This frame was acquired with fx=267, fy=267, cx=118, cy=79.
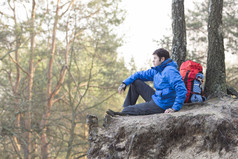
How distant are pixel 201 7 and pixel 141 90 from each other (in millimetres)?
9171

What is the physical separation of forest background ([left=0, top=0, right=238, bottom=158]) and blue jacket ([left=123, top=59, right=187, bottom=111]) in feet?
20.8

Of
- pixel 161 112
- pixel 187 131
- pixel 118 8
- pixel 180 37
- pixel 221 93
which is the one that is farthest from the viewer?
pixel 118 8

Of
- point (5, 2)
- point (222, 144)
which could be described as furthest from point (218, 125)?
point (5, 2)

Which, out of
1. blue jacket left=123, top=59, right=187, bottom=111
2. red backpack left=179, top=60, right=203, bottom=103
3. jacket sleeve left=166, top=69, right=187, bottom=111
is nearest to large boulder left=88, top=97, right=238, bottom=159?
jacket sleeve left=166, top=69, right=187, bottom=111

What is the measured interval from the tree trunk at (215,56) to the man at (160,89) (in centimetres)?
142

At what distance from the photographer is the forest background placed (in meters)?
10.7

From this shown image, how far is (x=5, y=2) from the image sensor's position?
38.2 ft

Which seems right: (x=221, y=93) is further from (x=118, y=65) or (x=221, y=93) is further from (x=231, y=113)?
(x=118, y=65)

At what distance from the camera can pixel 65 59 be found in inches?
543

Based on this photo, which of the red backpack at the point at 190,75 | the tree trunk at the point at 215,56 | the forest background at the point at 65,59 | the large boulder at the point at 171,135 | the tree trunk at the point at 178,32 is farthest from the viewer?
the forest background at the point at 65,59

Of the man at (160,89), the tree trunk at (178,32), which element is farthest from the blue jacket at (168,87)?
the tree trunk at (178,32)

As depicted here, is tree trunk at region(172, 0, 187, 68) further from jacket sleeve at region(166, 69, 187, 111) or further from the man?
jacket sleeve at region(166, 69, 187, 111)

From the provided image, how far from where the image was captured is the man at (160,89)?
3.92 metres

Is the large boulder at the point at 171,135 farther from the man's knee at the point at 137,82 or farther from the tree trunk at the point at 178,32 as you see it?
the tree trunk at the point at 178,32
